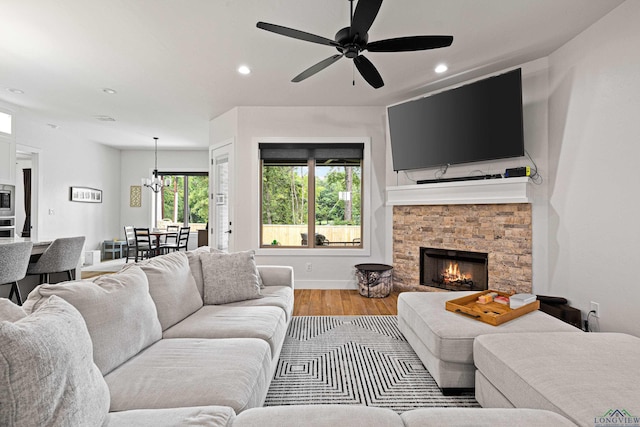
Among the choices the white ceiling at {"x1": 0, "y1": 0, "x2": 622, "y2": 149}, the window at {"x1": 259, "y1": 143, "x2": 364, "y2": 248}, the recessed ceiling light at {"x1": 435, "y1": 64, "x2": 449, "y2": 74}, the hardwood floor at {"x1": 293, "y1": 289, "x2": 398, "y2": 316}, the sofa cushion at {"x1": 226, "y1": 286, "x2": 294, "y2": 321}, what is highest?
the recessed ceiling light at {"x1": 435, "y1": 64, "x2": 449, "y2": 74}

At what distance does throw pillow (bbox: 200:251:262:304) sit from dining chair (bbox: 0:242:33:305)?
65.9 inches

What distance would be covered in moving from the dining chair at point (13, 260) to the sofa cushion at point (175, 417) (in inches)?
99.1

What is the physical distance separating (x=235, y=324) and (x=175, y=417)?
3.00ft

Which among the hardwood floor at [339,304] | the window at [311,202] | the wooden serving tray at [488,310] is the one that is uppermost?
the window at [311,202]

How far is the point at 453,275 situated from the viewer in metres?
4.13

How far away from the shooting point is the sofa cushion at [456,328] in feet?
6.19

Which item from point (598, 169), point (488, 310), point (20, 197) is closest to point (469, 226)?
point (598, 169)

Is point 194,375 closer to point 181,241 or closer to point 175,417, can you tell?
point 175,417

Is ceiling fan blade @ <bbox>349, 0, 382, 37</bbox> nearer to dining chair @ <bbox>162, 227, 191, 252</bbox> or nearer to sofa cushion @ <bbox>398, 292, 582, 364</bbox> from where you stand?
sofa cushion @ <bbox>398, 292, 582, 364</bbox>

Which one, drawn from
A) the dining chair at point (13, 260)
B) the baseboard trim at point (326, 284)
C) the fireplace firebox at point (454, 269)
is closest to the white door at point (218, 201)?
the baseboard trim at point (326, 284)

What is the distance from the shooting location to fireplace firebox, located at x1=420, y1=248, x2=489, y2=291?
3900 millimetres

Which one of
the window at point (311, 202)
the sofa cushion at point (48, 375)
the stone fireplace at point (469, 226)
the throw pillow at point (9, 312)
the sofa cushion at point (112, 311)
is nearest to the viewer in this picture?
the sofa cushion at point (48, 375)

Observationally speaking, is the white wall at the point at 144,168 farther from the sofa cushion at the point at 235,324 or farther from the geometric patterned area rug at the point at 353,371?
the sofa cushion at the point at 235,324

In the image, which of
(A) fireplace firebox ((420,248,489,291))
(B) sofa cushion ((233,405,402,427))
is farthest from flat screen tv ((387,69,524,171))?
(B) sofa cushion ((233,405,402,427))
